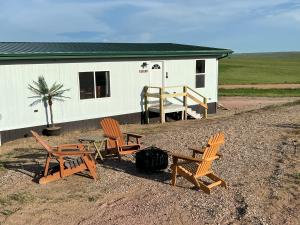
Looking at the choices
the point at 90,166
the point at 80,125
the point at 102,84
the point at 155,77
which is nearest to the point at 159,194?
the point at 90,166

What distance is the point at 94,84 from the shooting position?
48.0ft

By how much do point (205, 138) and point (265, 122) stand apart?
11.0ft

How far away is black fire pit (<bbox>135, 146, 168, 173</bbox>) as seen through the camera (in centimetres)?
822

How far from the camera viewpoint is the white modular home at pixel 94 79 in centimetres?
1259

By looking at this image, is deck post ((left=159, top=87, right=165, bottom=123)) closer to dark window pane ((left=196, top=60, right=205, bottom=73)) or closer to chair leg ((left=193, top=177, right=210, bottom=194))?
dark window pane ((left=196, top=60, right=205, bottom=73))

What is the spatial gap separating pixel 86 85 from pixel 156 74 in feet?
11.3

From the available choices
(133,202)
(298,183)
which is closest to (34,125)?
(133,202)

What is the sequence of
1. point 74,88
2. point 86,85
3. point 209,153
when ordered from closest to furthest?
point 209,153
point 74,88
point 86,85

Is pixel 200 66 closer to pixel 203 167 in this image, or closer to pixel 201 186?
pixel 203 167

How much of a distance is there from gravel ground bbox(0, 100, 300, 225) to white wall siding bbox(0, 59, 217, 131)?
91.6 inches

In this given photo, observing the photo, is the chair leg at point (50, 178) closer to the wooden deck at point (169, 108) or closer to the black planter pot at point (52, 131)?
the black planter pot at point (52, 131)

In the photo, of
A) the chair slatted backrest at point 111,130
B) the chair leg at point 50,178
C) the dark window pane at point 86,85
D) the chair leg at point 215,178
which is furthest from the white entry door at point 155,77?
the chair leg at point 215,178

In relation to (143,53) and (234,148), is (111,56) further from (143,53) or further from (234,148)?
(234,148)

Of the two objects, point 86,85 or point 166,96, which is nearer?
point 86,85
